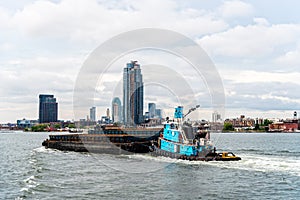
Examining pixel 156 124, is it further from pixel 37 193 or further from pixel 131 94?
pixel 37 193

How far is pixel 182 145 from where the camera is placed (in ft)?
232

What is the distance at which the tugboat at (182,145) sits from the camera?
67.4m

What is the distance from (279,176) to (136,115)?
69133 mm

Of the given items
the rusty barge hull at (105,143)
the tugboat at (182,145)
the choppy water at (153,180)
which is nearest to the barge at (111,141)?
the rusty barge hull at (105,143)

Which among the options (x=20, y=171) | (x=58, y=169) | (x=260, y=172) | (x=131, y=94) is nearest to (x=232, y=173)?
(x=260, y=172)

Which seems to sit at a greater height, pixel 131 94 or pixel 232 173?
pixel 131 94

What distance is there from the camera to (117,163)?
219 ft

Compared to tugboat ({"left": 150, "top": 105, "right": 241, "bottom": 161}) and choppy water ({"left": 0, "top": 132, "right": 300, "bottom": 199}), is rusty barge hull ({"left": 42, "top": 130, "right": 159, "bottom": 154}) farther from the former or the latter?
choppy water ({"left": 0, "top": 132, "right": 300, "bottom": 199})

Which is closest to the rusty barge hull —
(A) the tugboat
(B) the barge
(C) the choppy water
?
(B) the barge

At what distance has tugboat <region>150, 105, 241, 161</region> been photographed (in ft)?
221

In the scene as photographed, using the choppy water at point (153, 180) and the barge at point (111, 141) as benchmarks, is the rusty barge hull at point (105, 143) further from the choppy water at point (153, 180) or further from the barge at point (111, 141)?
the choppy water at point (153, 180)

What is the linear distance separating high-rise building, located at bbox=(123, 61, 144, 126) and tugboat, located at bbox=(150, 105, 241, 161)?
17400 millimetres

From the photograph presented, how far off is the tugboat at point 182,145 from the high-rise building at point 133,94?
17400 mm

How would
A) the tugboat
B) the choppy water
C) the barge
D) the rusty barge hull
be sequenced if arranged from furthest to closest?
the barge < the rusty barge hull < the tugboat < the choppy water
